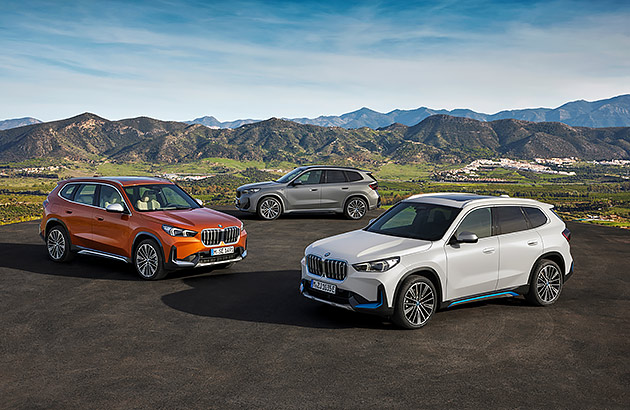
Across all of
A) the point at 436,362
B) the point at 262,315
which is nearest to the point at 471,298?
the point at 436,362

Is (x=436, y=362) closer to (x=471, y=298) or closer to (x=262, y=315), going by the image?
(x=471, y=298)

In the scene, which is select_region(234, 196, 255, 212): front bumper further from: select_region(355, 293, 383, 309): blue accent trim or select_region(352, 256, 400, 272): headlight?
select_region(355, 293, 383, 309): blue accent trim

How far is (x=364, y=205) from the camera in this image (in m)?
18.8

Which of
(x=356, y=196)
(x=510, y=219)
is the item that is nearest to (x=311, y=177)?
(x=356, y=196)

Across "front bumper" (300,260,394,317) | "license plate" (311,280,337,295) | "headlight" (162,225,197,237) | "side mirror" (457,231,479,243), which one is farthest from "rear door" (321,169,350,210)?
"front bumper" (300,260,394,317)

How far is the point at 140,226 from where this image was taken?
9.47 m

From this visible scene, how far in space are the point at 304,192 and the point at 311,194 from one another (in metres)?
0.27

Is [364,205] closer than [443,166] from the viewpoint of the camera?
Yes

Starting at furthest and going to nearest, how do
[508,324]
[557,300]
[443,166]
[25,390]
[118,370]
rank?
[443,166], [557,300], [508,324], [118,370], [25,390]

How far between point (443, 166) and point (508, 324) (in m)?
165

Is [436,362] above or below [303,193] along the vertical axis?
below

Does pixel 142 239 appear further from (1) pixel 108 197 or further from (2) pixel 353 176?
(2) pixel 353 176

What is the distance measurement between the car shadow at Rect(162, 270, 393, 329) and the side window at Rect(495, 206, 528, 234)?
2411mm

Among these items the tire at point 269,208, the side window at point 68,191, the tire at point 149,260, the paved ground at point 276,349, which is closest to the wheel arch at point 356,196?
the tire at point 269,208
